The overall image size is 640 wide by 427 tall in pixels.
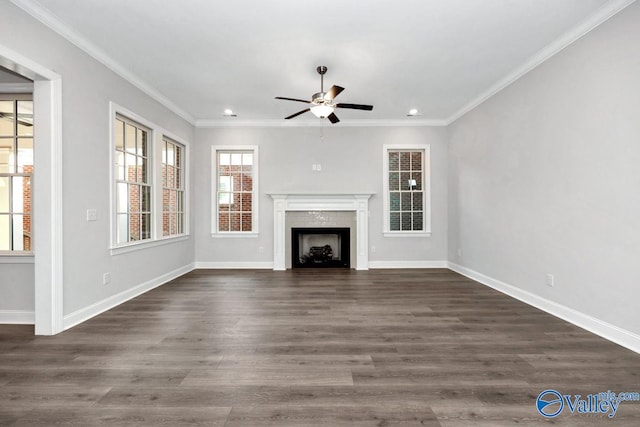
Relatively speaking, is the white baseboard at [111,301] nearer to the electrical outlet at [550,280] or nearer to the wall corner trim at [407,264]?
the wall corner trim at [407,264]

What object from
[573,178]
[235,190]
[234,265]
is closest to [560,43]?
[573,178]

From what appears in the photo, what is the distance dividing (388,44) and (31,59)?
129 inches

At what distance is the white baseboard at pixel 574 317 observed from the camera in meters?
2.50

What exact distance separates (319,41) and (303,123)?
2.71 meters

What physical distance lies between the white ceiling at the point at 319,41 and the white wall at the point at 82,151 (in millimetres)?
158

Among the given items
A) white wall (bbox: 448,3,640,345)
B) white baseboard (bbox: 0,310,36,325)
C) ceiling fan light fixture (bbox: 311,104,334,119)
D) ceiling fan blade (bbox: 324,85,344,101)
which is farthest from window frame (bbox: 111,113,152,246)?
white wall (bbox: 448,3,640,345)

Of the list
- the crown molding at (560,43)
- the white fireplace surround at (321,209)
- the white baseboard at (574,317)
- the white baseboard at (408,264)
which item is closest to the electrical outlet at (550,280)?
the white baseboard at (574,317)

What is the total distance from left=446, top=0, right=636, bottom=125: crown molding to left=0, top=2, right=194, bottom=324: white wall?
4.90 m

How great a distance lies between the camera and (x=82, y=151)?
315 centimetres

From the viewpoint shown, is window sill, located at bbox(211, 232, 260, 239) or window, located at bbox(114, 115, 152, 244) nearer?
window, located at bbox(114, 115, 152, 244)

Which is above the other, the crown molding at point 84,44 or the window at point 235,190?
the crown molding at point 84,44

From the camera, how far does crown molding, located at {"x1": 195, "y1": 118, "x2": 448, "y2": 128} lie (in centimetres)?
586

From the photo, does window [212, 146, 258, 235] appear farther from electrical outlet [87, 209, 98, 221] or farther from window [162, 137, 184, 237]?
electrical outlet [87, 209, 98, 221]

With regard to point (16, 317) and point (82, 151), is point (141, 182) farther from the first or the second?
point (16, 317)
